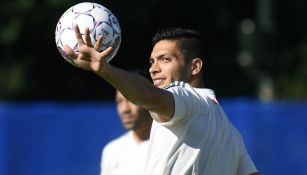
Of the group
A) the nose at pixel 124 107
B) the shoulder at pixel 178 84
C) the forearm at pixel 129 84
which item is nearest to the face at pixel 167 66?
the shoulder at pixel 178 84

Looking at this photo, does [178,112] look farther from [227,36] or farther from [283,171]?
[227,36]

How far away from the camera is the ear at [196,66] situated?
6.46 metres

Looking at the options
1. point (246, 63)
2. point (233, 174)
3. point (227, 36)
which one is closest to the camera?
point (233, 174)

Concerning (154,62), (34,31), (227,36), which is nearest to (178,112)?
(154,62)

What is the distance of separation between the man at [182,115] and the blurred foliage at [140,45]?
15.5m

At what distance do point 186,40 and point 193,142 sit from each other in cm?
74

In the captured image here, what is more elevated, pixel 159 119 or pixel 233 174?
pixel 159 119

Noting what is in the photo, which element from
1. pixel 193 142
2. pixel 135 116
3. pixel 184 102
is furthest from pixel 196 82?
pixel 135 116

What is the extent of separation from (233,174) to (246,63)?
1104 centimetres

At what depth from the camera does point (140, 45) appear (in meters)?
24.7

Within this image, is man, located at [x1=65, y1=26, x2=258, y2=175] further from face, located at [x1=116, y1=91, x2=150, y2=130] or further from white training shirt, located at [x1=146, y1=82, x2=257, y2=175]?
face, located at [x1=116, y1=91, x2=150, y2=130]

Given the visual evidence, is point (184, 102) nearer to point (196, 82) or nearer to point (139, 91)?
point (139, 91)

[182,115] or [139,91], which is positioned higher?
[139,91]

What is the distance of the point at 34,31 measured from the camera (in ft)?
77.1
